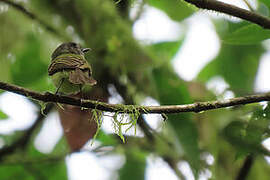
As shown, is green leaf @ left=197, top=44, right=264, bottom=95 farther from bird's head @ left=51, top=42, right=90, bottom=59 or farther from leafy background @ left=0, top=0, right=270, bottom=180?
bird's head @ left=51, top=42, right=90, bottom=59

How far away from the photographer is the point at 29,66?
72.4 inches

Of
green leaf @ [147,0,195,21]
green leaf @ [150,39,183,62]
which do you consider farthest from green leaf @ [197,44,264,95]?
green leaf @ [147,0,195,21]

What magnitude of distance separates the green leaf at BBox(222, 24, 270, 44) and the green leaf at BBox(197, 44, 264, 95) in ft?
2.85

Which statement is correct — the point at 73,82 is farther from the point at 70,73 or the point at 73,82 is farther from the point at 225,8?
the point at 225,8

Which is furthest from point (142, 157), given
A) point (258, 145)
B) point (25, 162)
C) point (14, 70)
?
point (258, 145)

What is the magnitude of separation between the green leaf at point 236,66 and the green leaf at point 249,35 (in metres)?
0.87

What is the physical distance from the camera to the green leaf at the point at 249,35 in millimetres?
1004

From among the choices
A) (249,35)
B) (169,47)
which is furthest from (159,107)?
(169,47)

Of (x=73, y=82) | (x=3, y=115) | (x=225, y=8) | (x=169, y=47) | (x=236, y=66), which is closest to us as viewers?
(x=225, y=8)

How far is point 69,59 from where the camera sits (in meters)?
1.08

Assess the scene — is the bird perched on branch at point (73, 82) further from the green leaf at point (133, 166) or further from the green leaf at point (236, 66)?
the green leaf at point (236, 66)

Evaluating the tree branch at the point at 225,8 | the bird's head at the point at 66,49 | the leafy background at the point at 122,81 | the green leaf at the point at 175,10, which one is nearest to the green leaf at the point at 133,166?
the leafy background at the point at 122,81

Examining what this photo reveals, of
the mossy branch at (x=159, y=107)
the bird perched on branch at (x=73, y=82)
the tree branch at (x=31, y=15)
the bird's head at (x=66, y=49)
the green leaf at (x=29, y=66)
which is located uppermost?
the tree branch at (x=31, y=15)

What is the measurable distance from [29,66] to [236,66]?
92cm
